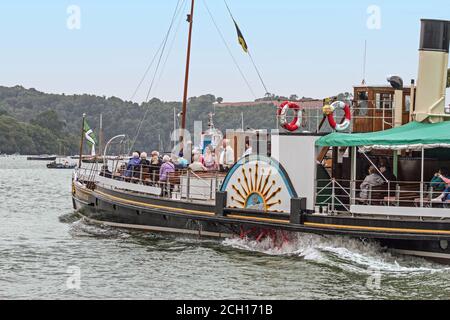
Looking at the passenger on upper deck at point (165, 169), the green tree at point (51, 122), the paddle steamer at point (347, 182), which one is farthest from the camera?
the green tree at point (51, 122)

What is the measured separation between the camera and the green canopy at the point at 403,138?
1906 centimetres

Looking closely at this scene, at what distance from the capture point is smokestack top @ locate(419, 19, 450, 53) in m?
20.6

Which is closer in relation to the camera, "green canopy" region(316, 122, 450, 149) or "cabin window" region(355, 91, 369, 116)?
"green canopy" region(316, 122, 450, 149)

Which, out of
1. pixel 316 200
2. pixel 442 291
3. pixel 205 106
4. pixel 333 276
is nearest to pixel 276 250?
pixel 316 200

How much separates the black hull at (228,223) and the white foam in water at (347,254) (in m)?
0.21

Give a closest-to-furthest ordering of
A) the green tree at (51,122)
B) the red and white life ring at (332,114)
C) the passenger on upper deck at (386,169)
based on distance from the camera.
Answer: the passenger on upper deck at (386,169) < the red and white life ring at (332,114) < the green tree at (51,122)

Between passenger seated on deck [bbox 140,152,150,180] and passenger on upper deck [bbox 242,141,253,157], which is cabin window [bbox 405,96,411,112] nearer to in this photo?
passenger on upper deck [bbox 242,141,253,157]

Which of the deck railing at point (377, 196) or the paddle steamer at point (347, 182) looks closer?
the paddle steamer at point (347, 182)

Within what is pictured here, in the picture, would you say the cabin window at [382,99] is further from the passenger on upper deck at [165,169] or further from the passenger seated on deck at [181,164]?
the passenger seated on deck at [181,164]

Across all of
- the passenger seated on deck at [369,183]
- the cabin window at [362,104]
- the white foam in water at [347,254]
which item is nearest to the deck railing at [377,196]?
the passenger seated on deck at [369,183]

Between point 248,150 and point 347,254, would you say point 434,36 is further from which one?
point 248,150


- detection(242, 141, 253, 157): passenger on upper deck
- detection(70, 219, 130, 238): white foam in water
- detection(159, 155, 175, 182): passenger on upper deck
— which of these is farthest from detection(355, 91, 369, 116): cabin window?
detection(70, 219, 130, 238): white foam in water

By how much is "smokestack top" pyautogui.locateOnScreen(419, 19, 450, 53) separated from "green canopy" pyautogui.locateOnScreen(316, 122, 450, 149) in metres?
1.81
